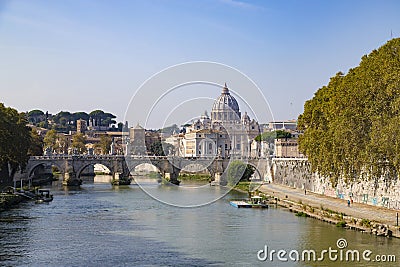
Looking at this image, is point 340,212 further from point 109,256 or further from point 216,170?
point 216,170

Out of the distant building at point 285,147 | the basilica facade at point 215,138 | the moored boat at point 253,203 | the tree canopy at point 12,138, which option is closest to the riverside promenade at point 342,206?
the moored boat at point 253,203

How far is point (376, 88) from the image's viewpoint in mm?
24344

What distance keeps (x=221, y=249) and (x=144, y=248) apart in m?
2.10

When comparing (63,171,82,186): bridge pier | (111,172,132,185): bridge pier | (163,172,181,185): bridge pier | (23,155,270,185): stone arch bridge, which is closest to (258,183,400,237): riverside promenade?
(23,155,270,185): stone arch bridge

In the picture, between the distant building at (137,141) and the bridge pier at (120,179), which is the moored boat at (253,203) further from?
the distant building at (137,141)

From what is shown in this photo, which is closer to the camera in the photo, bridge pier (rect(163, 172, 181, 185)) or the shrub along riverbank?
the shrub along riverbank

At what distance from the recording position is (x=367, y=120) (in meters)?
25.3

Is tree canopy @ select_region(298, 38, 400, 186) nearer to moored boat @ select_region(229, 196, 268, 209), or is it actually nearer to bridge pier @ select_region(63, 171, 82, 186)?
moored boat @ select_region(229, 196, 268, 209)

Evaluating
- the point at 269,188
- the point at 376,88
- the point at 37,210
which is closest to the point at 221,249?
the point at 376,88

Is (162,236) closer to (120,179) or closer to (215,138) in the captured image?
(120,179)

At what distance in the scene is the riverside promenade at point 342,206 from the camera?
23109 millimetres

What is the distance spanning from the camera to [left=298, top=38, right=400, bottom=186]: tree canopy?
23.2 meters

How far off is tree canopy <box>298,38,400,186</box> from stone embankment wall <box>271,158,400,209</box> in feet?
2.01

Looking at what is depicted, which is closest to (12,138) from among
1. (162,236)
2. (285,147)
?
(162,236)
